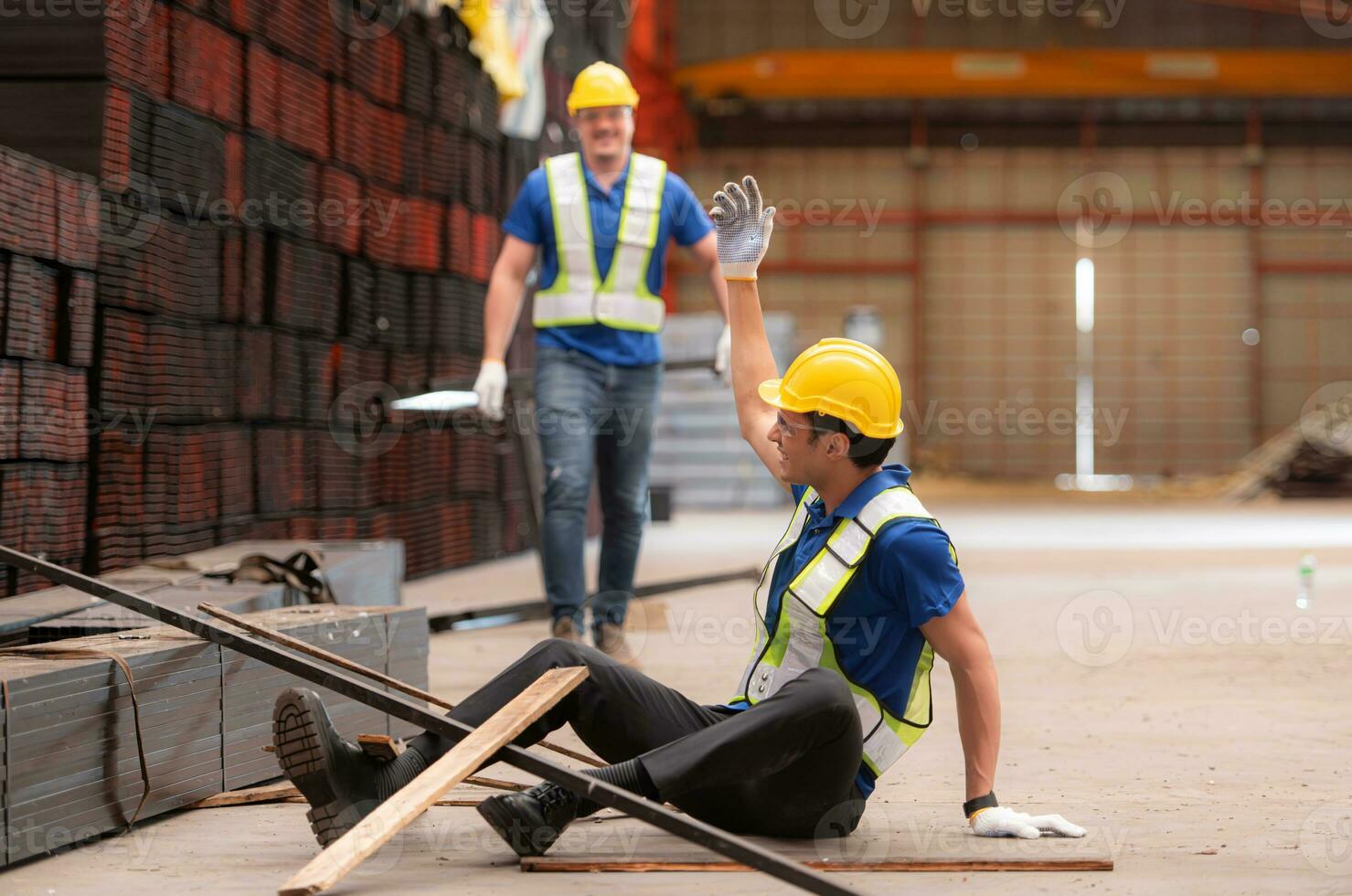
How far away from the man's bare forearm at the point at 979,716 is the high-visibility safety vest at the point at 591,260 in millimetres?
2898

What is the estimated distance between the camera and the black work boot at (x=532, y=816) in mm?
2812

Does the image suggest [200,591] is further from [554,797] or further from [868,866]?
[868,866]

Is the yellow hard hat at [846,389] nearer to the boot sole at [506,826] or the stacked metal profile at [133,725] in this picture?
the boot sole at [506,826]

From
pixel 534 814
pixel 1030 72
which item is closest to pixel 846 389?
pixel 534 814

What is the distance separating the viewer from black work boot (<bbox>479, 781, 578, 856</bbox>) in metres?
2.81

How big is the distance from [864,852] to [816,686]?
44 cm

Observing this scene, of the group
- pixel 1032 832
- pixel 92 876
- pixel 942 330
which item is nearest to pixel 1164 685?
pixel 1032 832

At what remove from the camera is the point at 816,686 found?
2699 mm

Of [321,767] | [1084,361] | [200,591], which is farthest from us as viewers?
[1084,361]

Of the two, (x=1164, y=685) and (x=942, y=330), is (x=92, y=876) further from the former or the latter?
(x=942, y=330)

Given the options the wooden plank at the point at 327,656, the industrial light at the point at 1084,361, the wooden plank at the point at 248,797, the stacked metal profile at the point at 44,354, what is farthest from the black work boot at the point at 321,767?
the industrial light at the point at 1084,361

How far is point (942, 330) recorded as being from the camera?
24.2 m

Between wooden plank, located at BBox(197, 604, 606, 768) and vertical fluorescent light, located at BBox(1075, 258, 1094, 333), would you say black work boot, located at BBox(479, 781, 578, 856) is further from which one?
vertical fluorescent light, located at BBox(1075, 258, 1094, 333)

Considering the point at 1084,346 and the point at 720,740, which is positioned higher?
the point at 1084,346
